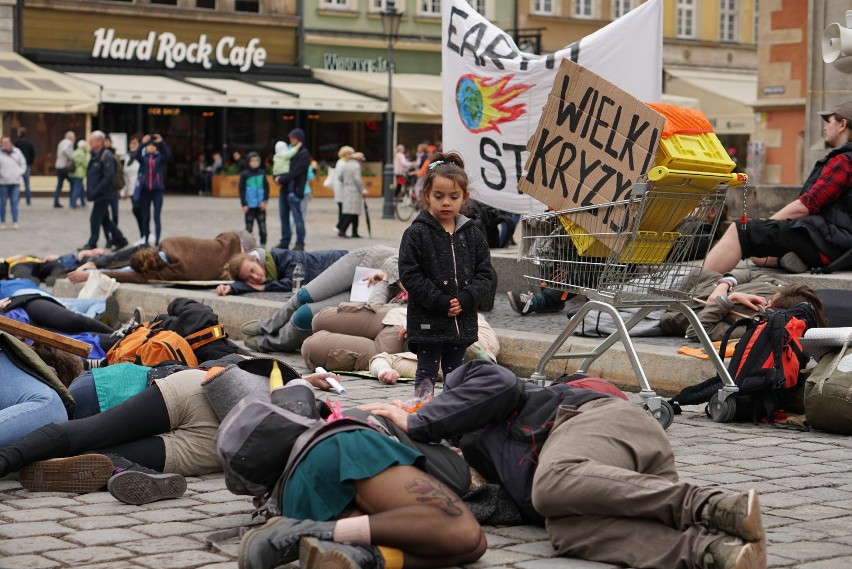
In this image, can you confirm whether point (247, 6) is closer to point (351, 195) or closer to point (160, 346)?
point (351, 195)

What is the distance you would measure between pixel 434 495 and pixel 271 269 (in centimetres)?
822

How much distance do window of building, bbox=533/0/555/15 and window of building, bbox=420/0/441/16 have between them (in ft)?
11.7

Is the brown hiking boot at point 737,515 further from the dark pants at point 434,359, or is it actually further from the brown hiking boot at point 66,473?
the dark pants at point 434,359

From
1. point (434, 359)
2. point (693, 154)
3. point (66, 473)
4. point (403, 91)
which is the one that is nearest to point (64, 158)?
point (403, 91)

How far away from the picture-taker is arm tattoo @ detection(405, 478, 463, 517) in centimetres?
459

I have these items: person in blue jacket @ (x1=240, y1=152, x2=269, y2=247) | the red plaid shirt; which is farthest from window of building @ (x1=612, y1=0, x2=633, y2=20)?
the red plaid shirt

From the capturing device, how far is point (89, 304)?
11977 mm

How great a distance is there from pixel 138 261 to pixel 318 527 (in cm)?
913

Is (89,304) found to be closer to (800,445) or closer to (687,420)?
(687,420)

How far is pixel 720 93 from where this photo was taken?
48.3 metres

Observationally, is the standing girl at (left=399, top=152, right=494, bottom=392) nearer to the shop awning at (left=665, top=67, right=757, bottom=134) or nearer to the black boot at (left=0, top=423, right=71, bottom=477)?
the black boot at (left=0, top=423, right=71, bottom=477)

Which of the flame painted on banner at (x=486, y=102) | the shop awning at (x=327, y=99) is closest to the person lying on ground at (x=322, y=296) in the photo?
the flame painted on banner at (x=486, y=102)

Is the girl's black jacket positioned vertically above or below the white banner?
below

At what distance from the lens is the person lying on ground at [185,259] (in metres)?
13.3
